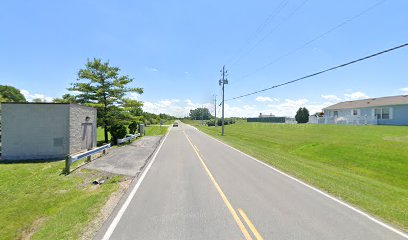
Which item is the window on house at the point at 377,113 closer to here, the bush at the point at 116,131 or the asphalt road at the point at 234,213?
the asphalt road at the point at 234,213

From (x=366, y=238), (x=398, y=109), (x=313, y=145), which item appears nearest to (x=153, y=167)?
(x=366, y=238)

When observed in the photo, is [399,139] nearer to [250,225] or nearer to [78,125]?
[250,225]

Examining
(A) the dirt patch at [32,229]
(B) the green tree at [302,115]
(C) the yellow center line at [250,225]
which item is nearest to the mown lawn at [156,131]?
(A) the dirt patch at [32,229]

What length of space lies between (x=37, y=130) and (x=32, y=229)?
474 inches

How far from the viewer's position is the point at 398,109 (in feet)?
134

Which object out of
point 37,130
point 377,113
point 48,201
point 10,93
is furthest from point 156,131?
point 10,93

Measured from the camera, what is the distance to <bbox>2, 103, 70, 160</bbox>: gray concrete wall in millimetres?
15516

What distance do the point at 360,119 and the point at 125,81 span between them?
1708 inches

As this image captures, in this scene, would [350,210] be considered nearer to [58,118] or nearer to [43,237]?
[43,237]

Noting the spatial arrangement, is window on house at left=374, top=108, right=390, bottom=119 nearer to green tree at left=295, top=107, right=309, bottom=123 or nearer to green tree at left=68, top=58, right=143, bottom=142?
green tree at left=295, top=107, right=309, bottom=123

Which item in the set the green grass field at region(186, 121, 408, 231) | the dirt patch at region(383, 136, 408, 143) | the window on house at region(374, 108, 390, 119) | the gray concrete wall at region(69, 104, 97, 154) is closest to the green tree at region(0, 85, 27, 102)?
the gray concrete wall at region(69, 104, 97, 154)

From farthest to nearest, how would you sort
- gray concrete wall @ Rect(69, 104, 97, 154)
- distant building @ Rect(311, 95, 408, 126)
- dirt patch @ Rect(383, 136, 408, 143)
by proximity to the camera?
distant building @ Rect(311, 95, 408, 126) < dirt patch @ Rect(383, 136, 408, 143) < gray concrete wall @ Rect(69, 104, 97, 154)

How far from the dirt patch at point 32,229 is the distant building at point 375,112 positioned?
4915 cm

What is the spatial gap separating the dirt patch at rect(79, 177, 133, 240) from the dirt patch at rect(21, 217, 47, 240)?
1.36m
